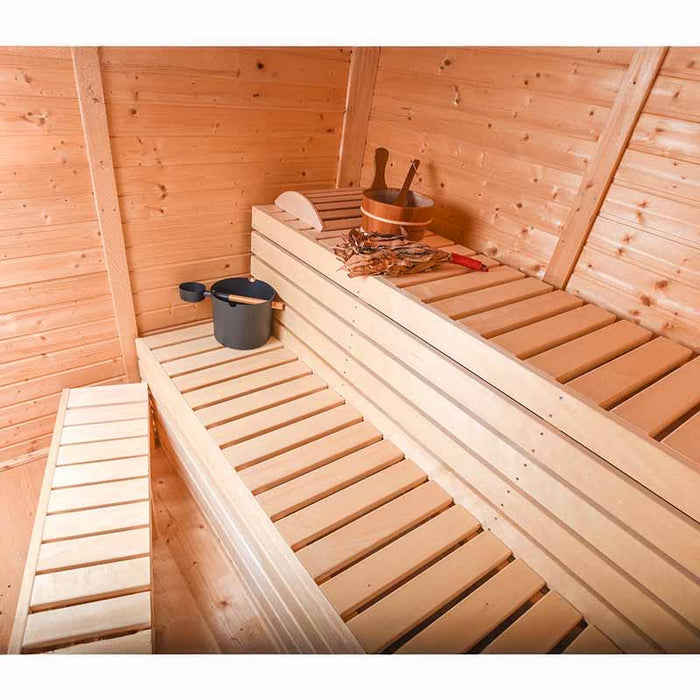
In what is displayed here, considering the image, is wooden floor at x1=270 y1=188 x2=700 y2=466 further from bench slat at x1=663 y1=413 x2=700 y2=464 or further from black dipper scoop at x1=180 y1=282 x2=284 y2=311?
black dipper scoop at x1=180 y1=282 x2=284 y2=311

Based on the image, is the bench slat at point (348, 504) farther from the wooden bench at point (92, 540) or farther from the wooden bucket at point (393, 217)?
the wooden bucket at point (393, 217)

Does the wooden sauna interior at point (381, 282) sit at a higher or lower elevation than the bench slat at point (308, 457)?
higher

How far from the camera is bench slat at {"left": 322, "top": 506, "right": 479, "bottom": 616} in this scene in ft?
5.11

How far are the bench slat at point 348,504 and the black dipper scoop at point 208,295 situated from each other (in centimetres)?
114

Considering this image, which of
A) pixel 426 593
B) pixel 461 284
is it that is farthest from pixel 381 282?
pixel 426 593

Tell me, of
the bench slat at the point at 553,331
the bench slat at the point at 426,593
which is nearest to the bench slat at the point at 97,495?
the bench slat at the point at 426,593

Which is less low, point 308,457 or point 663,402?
point 663,402

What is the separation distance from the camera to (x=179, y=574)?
2.18m

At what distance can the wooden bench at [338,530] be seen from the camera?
1.52 metres

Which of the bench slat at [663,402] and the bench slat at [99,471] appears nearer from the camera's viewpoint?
the bench slat at [663,402]

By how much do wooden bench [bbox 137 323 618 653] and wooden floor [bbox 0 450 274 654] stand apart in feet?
0.60

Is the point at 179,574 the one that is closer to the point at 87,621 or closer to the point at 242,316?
the point at 87,621

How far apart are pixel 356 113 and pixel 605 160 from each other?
1.51 metres
